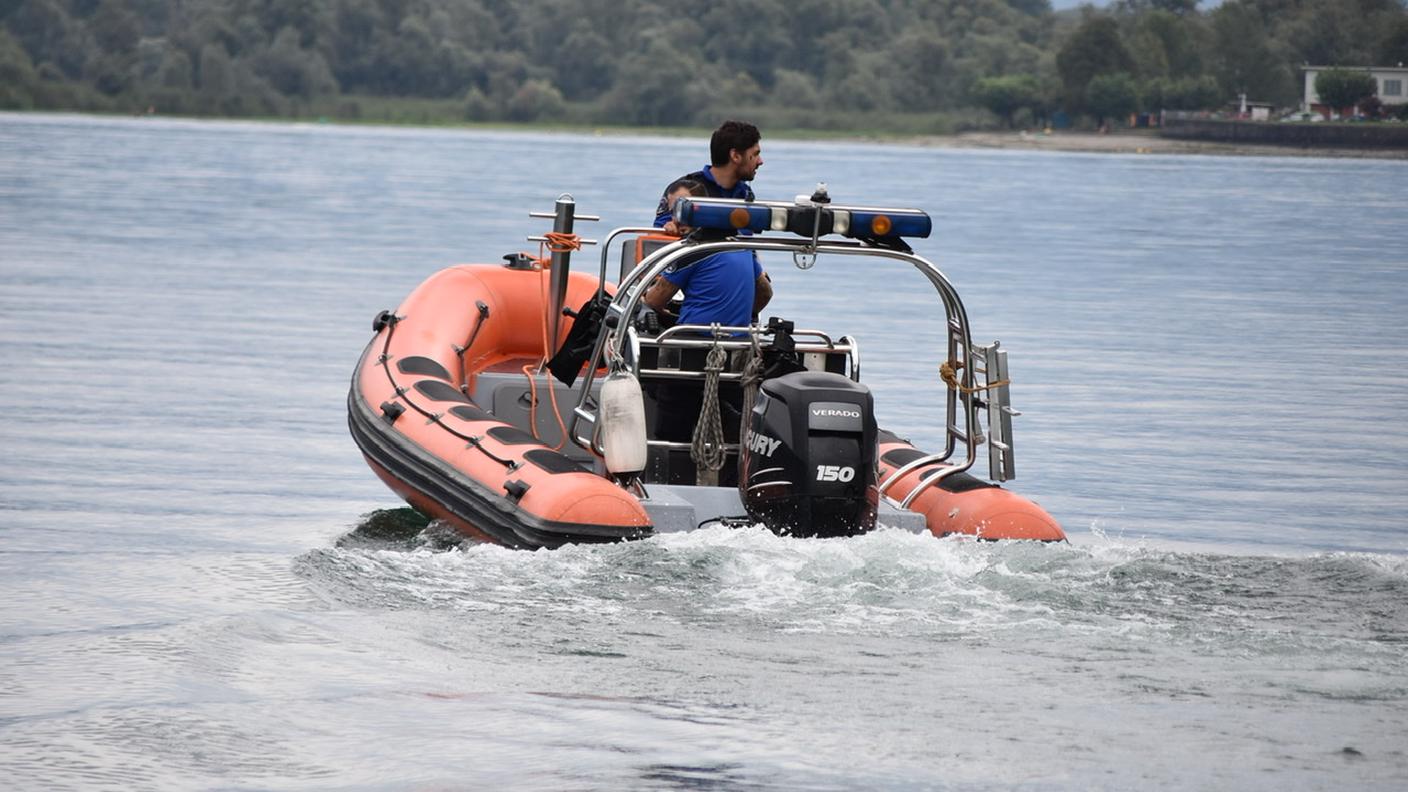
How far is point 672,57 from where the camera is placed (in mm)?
114000

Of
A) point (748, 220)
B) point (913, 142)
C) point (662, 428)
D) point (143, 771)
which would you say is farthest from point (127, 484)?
point (913, 142)

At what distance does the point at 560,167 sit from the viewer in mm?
56469

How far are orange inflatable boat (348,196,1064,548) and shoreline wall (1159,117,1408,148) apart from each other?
79.9 meters

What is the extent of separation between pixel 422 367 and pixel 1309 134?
81.2 m

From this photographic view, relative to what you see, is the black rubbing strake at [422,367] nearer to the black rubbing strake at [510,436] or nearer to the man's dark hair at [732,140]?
the black rubbing strake at [510,436]

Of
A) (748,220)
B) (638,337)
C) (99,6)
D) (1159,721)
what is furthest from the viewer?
(99,6)

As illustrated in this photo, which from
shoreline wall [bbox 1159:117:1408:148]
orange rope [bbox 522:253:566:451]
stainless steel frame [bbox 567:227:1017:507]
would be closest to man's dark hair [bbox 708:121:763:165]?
stainless steel frame [bbox 567:227:1017:507]

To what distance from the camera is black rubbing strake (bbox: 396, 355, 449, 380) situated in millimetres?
8422

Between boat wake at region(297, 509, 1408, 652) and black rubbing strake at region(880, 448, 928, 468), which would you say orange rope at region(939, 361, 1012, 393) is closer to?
black rubbing strake at region(880, 448, 928, 468)

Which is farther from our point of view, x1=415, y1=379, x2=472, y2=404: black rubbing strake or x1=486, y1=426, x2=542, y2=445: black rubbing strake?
x1=415, y1=379, x2=472, y2=404: black rubbing strake

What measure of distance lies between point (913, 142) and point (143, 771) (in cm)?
9907

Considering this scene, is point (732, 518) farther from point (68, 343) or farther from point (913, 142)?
point (913, 142)

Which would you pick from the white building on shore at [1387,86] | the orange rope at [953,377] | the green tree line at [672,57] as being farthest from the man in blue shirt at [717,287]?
the green tree line at [672,57]

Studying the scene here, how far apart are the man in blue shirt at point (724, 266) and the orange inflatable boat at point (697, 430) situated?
92mm
